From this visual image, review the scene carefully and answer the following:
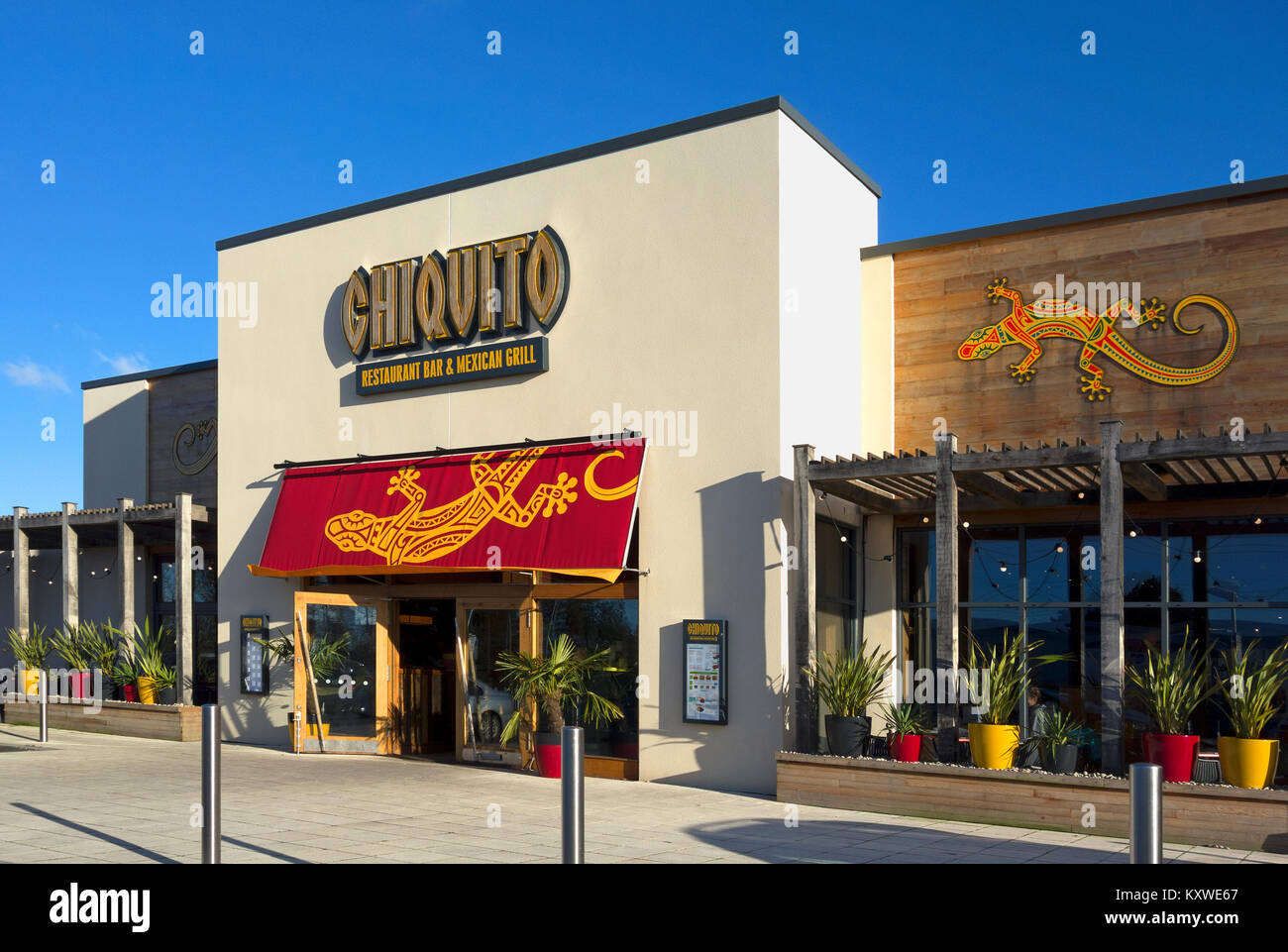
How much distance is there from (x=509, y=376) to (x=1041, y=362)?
21.8 feet

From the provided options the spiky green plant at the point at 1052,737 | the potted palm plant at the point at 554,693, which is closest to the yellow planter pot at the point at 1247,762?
the spiky green plant at the point at 1052,737

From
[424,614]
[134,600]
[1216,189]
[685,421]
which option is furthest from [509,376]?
[134,600]

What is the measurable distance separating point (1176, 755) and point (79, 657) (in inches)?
651

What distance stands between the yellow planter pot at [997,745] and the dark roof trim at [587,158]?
7.26 meters

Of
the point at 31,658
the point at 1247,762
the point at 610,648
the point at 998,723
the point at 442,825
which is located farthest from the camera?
the point at 31,658

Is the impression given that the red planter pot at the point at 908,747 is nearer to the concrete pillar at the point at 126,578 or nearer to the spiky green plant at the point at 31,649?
the concrete pillar at the point at 126,578

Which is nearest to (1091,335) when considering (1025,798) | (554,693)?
(1025,798)

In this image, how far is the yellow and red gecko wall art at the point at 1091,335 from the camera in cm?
1314

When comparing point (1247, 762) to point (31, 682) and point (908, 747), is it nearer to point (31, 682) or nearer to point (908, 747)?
point (908, 747)

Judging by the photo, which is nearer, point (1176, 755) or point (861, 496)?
point (1176, 755)

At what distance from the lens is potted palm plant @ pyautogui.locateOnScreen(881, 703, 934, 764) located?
11.9 metres

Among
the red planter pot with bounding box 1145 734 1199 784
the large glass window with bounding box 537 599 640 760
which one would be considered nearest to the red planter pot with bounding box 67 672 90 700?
the large glass window with bounding box 537 599 640 760

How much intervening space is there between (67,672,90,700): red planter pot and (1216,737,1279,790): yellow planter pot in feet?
55.1

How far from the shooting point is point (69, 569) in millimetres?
19953
